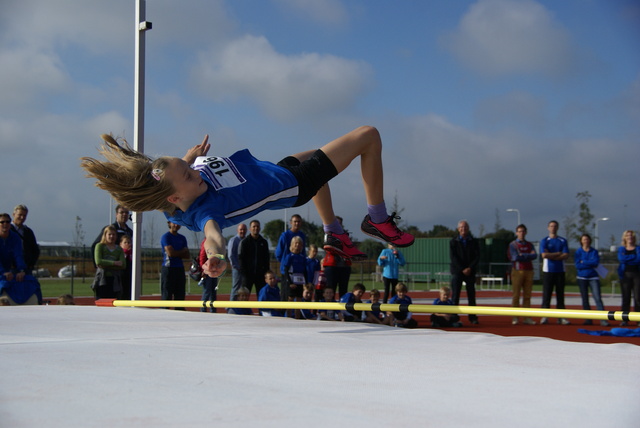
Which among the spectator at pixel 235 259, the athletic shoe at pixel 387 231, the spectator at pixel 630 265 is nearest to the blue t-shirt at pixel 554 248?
the spectator at pixel 630 265

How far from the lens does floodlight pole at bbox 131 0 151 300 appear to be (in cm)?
576

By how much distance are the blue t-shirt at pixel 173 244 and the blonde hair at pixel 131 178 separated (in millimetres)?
3774

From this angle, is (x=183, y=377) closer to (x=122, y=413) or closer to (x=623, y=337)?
(x=122, y=413)

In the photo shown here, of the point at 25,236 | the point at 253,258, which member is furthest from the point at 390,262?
the point at 25,236

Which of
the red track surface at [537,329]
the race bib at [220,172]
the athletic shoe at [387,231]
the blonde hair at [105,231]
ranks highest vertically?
the race bib at [220,172]

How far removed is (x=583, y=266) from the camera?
26.6ft

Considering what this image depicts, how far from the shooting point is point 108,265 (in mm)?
6191

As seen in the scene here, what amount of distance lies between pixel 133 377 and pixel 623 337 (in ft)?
20.7

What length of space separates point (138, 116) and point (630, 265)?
607cm

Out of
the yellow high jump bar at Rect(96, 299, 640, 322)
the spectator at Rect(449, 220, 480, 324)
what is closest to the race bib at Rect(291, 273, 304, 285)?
the spectator at Rect(449, 220, 480, 324)

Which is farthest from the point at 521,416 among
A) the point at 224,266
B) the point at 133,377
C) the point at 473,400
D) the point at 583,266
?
the point at 583,266

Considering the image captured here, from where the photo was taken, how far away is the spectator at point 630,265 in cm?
761

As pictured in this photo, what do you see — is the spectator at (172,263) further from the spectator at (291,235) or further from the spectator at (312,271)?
the spectator at (312,271)

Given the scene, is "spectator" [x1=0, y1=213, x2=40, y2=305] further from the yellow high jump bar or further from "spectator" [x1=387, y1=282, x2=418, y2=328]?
"spectator" [x1=387, y1=282, x2=418, y2=328]
